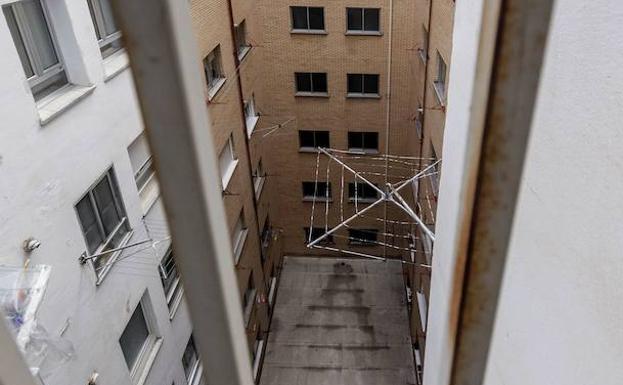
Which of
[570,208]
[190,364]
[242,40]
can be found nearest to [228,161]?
[242,40]

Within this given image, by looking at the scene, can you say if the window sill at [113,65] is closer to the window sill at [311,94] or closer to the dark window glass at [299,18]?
the dark window glass at [299,18]

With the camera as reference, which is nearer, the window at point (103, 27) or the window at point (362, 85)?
the window at point (103, 27)

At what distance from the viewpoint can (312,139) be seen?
38.2 ft

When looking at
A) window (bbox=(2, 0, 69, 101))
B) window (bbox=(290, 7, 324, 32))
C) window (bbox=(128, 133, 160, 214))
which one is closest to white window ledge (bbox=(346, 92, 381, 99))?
window (bbox=(290, 7, 324, 32))

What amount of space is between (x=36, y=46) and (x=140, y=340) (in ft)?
11.5

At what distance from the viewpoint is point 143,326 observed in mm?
6047

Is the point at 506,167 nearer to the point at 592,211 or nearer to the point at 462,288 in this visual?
the point at 462,288

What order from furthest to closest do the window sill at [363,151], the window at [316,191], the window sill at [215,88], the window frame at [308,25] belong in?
1. the window at [316,191]
2. the window sill at [363,151]
3. the window frame at [308,25]
4. the window sill at [215,88]

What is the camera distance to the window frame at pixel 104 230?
484 cm

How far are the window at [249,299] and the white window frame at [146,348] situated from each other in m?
2.98

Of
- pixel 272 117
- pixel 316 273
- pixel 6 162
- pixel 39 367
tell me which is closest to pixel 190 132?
pixel 6 162

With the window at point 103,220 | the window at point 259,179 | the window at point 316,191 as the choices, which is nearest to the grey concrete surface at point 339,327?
the window at point 316,191

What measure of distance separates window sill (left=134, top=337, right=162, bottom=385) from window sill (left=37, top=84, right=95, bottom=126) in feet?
10.3

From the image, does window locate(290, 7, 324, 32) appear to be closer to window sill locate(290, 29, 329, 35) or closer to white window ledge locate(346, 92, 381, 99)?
window sill locate(290, 29, 329, 35)
